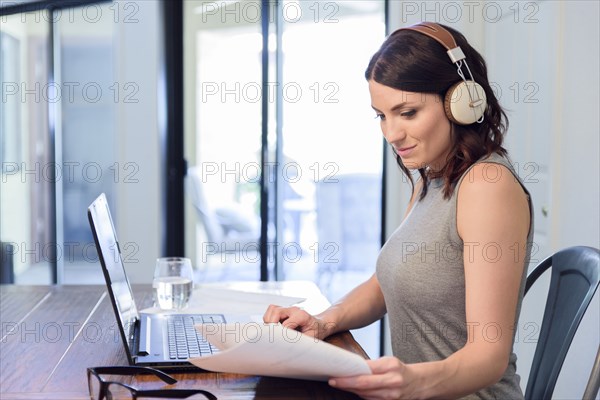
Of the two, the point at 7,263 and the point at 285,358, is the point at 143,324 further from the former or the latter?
the point at 7,263

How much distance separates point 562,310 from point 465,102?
482mm

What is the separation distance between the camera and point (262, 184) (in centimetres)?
377

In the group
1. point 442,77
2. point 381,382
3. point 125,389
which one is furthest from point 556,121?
point 125,389

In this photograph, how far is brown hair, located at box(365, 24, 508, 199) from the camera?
4.44 ft

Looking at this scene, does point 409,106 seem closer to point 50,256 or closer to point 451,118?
point 451,118

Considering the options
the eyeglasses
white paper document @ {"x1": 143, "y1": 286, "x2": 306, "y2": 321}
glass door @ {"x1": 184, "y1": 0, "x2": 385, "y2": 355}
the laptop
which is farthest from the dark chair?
the eyeglasses

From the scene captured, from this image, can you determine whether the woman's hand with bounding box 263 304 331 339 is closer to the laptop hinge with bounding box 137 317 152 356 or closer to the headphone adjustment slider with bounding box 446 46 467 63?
the laptop hinge with bounding box 137 317 152 356

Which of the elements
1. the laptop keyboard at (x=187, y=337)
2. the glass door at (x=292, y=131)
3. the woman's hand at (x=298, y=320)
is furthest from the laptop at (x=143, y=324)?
the glass door at (x=292, y=131)

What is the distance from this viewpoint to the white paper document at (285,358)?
3.21 feet

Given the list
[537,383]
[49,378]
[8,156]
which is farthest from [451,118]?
[8,156]

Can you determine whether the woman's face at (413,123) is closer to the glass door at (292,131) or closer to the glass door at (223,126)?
the glass door at (292,131)

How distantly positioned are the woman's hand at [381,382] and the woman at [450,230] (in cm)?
13

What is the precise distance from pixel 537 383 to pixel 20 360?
3.15ft

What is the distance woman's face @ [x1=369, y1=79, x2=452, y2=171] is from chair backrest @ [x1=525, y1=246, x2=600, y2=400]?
0.36m
